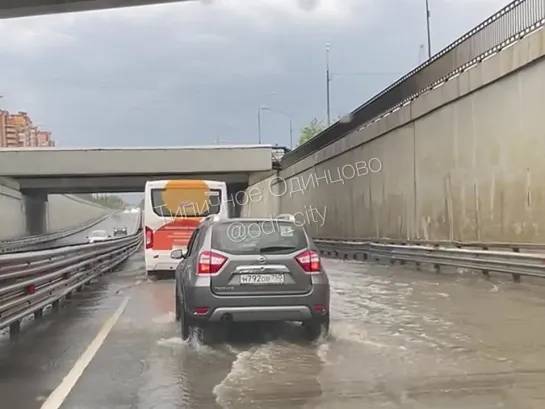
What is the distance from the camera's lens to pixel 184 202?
69.5 feet

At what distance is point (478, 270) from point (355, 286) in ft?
13.6

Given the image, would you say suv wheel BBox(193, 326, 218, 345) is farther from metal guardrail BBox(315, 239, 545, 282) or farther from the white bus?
the white bus

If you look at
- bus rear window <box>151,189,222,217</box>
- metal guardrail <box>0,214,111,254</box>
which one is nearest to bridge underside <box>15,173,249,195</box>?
metal guardrail <box>0,214,111,254</box>

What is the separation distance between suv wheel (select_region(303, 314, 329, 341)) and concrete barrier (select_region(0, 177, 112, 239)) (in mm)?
44463

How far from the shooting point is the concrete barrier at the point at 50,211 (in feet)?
168

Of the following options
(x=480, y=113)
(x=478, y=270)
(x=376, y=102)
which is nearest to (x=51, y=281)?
(x=478, y=270)

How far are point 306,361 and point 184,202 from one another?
543 inches

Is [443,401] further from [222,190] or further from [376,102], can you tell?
[376,102]

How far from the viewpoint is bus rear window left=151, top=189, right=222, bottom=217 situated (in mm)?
20844

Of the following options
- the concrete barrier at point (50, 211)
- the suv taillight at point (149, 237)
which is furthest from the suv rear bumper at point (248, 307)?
the concrete barrier at point (50, 211)

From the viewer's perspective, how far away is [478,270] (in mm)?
19219

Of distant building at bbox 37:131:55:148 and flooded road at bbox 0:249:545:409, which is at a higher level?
distant building at bbox 37:131:55:148

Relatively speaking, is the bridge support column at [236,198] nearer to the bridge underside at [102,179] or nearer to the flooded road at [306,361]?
the bridge underside at [102,179]

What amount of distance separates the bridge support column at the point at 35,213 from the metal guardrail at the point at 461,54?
122 ft
